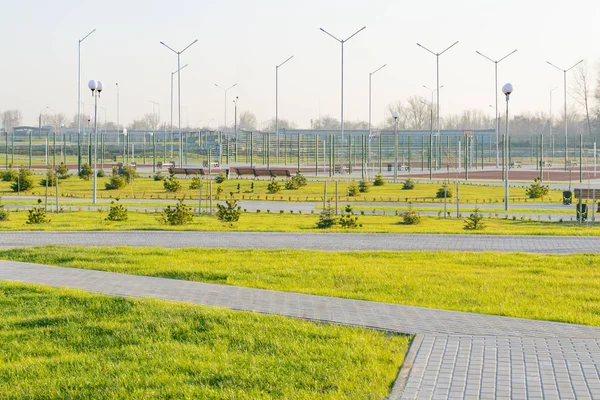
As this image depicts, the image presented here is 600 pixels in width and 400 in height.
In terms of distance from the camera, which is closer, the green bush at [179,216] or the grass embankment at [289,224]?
the grass embankment at [289,224]

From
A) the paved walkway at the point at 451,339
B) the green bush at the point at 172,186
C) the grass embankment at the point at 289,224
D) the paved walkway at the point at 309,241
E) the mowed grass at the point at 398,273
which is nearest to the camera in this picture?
the paved walkway at the point at 451,339

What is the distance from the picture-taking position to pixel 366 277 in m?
11.6

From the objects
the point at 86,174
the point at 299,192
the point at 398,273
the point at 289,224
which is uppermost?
the point at 86,174

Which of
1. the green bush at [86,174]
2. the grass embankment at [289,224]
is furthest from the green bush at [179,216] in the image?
the green bush at [86,174]

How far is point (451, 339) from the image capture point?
7902mm

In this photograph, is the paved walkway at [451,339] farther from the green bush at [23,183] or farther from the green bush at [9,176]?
the green bush at [9,176]

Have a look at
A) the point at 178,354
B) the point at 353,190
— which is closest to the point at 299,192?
the point at 353,190

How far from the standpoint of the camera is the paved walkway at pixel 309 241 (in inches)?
623

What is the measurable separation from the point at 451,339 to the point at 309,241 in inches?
359

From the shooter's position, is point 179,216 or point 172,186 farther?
point 172,186

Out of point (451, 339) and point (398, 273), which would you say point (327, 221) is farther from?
point (451, 339)

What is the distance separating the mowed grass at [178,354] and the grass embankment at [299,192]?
79.7 ft

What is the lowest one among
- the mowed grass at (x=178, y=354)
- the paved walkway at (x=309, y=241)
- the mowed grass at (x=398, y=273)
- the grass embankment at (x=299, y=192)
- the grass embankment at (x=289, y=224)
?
the mowed grass at (x=178, y=354)

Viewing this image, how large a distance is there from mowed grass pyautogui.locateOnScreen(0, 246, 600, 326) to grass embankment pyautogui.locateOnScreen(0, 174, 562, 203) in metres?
18.7
